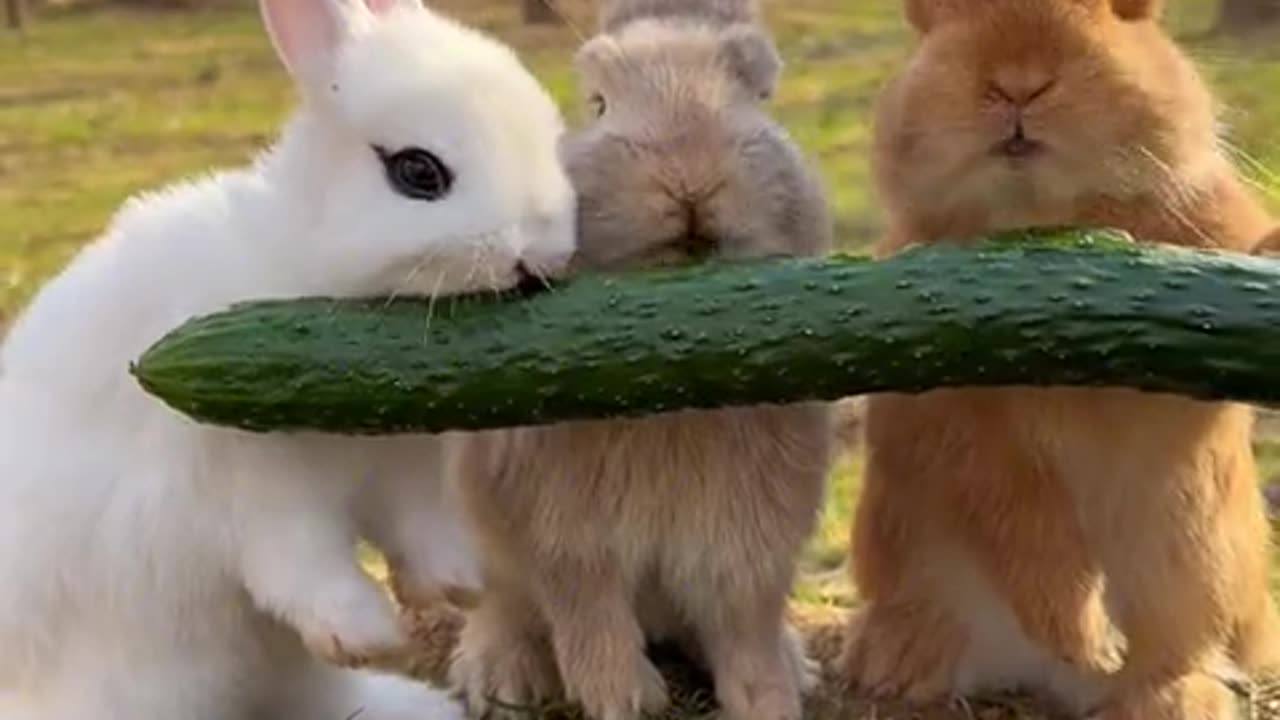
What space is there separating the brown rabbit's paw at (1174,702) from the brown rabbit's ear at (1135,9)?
0.60m

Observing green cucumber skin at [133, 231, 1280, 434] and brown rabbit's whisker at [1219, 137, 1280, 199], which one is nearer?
green cucumber skin at [133, 231, 1280, 434]

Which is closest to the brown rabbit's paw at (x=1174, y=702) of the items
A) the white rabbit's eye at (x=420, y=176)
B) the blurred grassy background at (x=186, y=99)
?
the blurred grassy background at (x=186, y=99)

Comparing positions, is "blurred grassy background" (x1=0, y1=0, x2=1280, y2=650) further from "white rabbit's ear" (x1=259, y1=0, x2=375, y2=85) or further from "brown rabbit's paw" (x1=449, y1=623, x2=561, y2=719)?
"white rabbit's ear" (x1=259, y1=0, x2=375, y2=85)

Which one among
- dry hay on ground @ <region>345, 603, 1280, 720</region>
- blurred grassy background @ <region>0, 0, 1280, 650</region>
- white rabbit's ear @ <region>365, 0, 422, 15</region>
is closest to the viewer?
white rabbit's ear @ <region>365, 0, 422, 15</region>

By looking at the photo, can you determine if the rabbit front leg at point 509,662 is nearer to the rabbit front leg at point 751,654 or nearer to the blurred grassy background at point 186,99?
the rabbit front leg at point 751,654

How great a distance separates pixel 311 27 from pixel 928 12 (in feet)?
1.70

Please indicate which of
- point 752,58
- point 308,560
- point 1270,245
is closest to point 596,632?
point 308,560

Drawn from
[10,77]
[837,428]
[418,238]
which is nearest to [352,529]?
[418,238]

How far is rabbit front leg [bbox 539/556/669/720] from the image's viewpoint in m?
1.81

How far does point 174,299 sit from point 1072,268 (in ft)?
2.45

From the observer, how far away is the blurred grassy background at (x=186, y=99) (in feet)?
9.45

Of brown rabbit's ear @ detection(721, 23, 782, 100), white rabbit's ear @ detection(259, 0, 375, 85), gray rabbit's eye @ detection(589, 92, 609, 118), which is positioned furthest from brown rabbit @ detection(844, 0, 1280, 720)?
white rabbit's ear @ detection(259, 0, 375, 85)

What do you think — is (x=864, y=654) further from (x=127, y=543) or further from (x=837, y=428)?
(x=127, y=543)

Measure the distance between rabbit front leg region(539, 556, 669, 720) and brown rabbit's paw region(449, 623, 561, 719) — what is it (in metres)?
0.14
